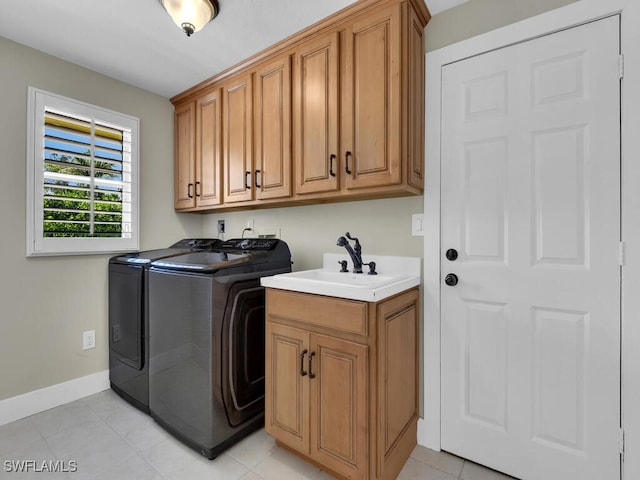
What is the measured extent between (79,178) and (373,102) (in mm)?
2155

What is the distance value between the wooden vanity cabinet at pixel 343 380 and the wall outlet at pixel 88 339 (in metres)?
1.62

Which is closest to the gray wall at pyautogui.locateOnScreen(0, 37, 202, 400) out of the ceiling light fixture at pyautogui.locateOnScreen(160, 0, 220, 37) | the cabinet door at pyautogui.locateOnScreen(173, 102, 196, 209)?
the cabinet door at pyautogui.locateOnScreen(173, 102, 196, 209)

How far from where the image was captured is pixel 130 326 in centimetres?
219

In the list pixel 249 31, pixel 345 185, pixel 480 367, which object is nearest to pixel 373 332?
pixel 480 367

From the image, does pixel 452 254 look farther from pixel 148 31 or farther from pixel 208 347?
pixel 148 31

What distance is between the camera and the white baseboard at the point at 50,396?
1.99m

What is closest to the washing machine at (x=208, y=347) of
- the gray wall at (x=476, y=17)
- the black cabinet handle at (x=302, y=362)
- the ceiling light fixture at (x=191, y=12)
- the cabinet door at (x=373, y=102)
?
the black cabinet handle at (x=302, y=362)

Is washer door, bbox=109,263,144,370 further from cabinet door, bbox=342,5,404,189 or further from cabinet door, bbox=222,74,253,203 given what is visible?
cabinet door, bbox=342,5,404,189

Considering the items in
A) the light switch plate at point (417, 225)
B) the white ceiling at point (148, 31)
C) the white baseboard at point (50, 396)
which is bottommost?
the white baseboard at point (50, 396)

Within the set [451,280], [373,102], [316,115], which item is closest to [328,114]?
[316,115]

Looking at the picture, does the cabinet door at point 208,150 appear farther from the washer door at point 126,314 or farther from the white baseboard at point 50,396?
the white baseboard at point 50,396

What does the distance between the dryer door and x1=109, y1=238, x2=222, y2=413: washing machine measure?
0.69m

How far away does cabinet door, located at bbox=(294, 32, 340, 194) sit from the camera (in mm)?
1802

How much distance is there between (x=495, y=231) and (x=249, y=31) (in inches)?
72.4
